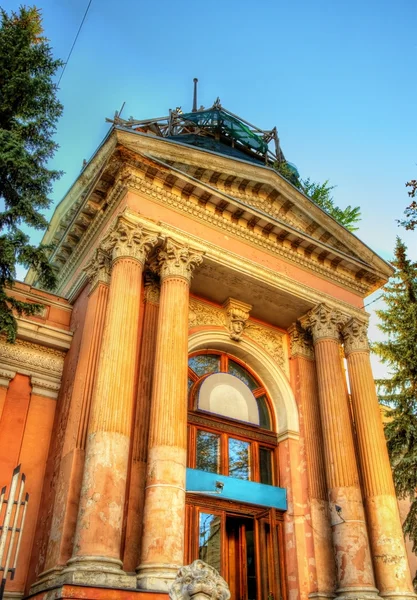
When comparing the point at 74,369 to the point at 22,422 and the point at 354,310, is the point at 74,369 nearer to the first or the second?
the point at 22,422

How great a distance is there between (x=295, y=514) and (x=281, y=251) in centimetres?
668

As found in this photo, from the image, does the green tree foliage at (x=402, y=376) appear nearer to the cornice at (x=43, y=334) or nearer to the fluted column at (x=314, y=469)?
the fluted column at (x=314, y=469)

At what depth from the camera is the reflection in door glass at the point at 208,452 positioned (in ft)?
41.4

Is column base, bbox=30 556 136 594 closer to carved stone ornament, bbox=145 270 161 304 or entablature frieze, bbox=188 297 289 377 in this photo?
carved stone ornament, bbox=145 270 161 304

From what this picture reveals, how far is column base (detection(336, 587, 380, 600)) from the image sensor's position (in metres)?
10.9

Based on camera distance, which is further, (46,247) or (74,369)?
(74,369)

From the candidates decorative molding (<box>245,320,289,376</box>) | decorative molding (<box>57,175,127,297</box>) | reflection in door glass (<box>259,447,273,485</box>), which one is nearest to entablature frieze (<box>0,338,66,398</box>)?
decorative molding (<box>57,175,127,297</box>)

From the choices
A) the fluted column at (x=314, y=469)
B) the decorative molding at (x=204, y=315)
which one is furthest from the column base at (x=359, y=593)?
the decorative molding at (x=204, y=315)

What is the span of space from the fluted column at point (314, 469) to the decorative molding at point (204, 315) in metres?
2.34

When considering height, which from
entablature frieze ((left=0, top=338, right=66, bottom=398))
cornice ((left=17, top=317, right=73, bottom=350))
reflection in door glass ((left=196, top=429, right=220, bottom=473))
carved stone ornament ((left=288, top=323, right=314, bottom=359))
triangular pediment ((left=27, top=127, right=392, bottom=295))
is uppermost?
triangular pediment ((left=27, top=127, right=392, bottom=295))

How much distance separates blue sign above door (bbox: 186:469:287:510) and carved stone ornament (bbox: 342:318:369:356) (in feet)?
13.9

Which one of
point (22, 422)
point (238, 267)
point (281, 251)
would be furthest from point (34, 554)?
point (281, 251)

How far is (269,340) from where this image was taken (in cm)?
1554

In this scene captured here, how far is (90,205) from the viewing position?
13.3m
